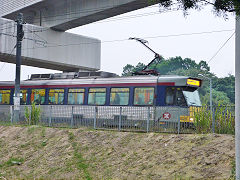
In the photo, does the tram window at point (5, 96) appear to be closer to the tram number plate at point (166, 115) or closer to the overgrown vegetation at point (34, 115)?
the overgrown vegetation at point (34, 115)

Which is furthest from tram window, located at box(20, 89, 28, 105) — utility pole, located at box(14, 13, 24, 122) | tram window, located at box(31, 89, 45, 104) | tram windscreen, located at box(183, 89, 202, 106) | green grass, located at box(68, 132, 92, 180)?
tram windscreen, located at box(183, 89, 202, 106)

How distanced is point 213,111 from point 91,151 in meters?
5.24

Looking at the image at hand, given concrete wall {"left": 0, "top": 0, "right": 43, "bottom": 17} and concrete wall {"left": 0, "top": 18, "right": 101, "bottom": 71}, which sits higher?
concrete wall {"left": 0, "top": 0, "right": 43, "bottom": 17}

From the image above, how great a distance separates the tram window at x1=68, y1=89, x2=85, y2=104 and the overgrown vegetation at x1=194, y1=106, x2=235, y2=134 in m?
11.6

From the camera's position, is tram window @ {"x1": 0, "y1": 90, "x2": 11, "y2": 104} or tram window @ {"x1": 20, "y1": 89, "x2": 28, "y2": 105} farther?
tram window @ {"x1": 0, "y1": 90, "x2": 11, "y2": 104}

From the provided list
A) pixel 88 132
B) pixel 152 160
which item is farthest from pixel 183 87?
pixel 152 160

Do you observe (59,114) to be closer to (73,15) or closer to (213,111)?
(213,111)

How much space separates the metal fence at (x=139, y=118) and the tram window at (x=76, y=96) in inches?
128

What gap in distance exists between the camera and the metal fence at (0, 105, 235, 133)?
16703mm

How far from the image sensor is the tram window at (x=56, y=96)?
28.8 metres

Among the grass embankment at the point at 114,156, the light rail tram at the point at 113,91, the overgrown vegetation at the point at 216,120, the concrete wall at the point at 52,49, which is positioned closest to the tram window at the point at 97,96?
the light rail tram at the point at 113,91

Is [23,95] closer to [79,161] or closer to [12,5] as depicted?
[12,5]

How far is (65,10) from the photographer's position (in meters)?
37.5

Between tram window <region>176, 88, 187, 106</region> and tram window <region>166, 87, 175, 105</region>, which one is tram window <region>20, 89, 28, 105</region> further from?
tram window <region>176, 88, 187, 106</region>
